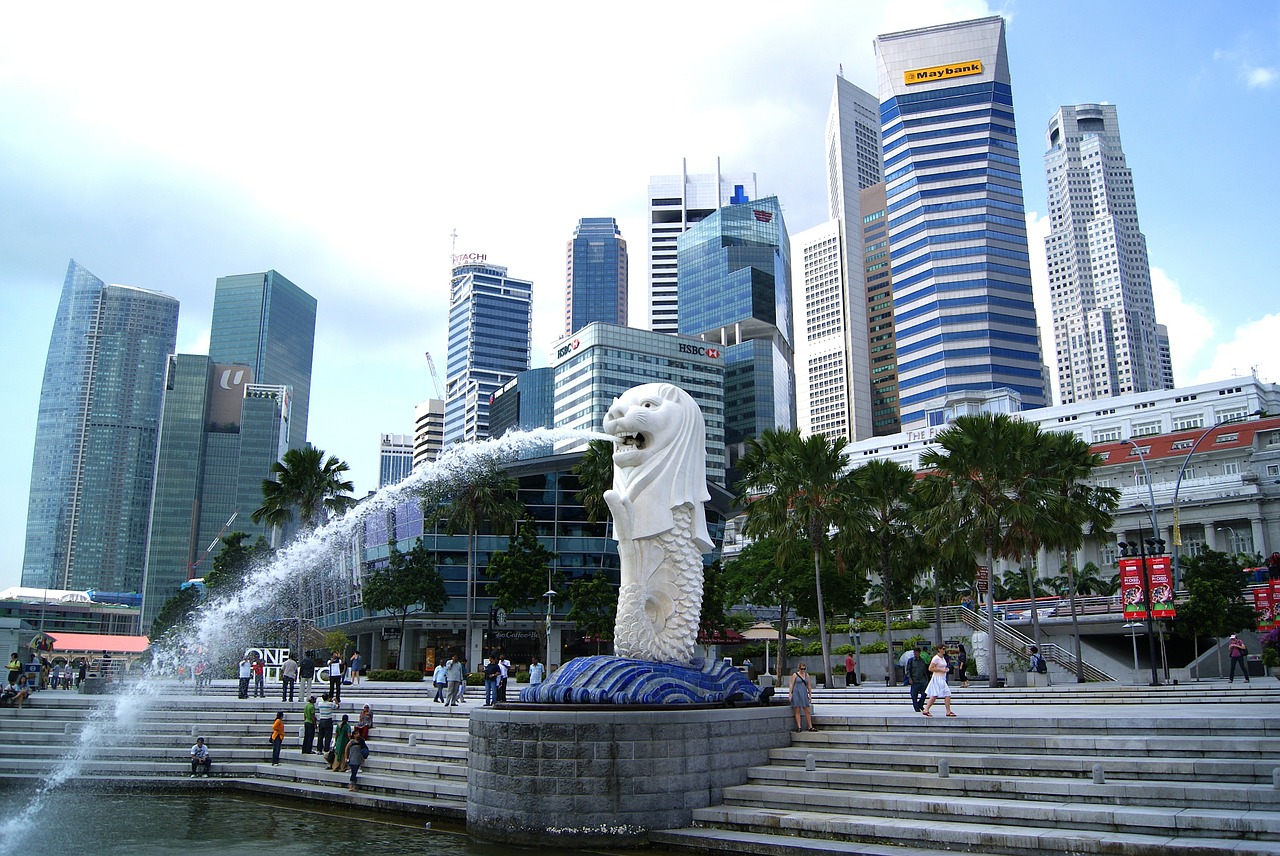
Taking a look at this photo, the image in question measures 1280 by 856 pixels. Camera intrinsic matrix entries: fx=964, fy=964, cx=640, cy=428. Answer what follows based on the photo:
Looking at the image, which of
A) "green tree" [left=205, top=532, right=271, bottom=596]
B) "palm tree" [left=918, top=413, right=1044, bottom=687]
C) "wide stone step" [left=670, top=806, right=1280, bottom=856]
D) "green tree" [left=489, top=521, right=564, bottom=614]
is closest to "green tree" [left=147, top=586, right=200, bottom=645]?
"green tree" [left=205, top=532, right=271, bottom=596]

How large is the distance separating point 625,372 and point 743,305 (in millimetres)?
49413

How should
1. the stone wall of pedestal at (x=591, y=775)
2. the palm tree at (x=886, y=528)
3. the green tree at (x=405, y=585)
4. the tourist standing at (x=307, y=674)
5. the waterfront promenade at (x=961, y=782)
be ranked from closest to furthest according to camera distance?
1. the waterfront promenade at (x=961, y=782)
2. the stone wall of pedestal at (x=591, y=775)
3. the tourist standing at (x=307, y=674)
4. the palm tree at (x=886, y=528)
5. the green tree at (x=405, y=585)

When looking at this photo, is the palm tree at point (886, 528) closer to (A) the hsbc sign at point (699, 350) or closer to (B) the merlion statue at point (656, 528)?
(B) the merlion statue at point (656, 528)

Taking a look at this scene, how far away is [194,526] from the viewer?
17650cm

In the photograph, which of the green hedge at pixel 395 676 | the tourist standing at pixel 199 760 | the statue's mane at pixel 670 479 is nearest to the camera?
the statue's mane at pixel 670 479

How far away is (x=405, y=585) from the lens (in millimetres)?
53219

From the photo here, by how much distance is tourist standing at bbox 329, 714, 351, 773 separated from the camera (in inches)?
805

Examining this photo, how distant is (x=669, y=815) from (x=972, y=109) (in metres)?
147

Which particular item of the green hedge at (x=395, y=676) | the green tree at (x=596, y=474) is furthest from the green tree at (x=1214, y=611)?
the green hedge at (x=395, y=676)

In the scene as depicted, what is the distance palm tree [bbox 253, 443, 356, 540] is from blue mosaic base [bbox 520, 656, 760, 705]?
124 ft

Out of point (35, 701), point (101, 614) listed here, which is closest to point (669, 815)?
point (35, 701)

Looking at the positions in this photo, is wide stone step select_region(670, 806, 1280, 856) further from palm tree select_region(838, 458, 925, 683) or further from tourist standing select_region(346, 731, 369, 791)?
palm tree select_region(838, 458, 925, 683)

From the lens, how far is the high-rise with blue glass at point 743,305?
161375mm

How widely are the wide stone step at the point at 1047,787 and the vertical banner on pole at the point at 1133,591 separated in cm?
2018
